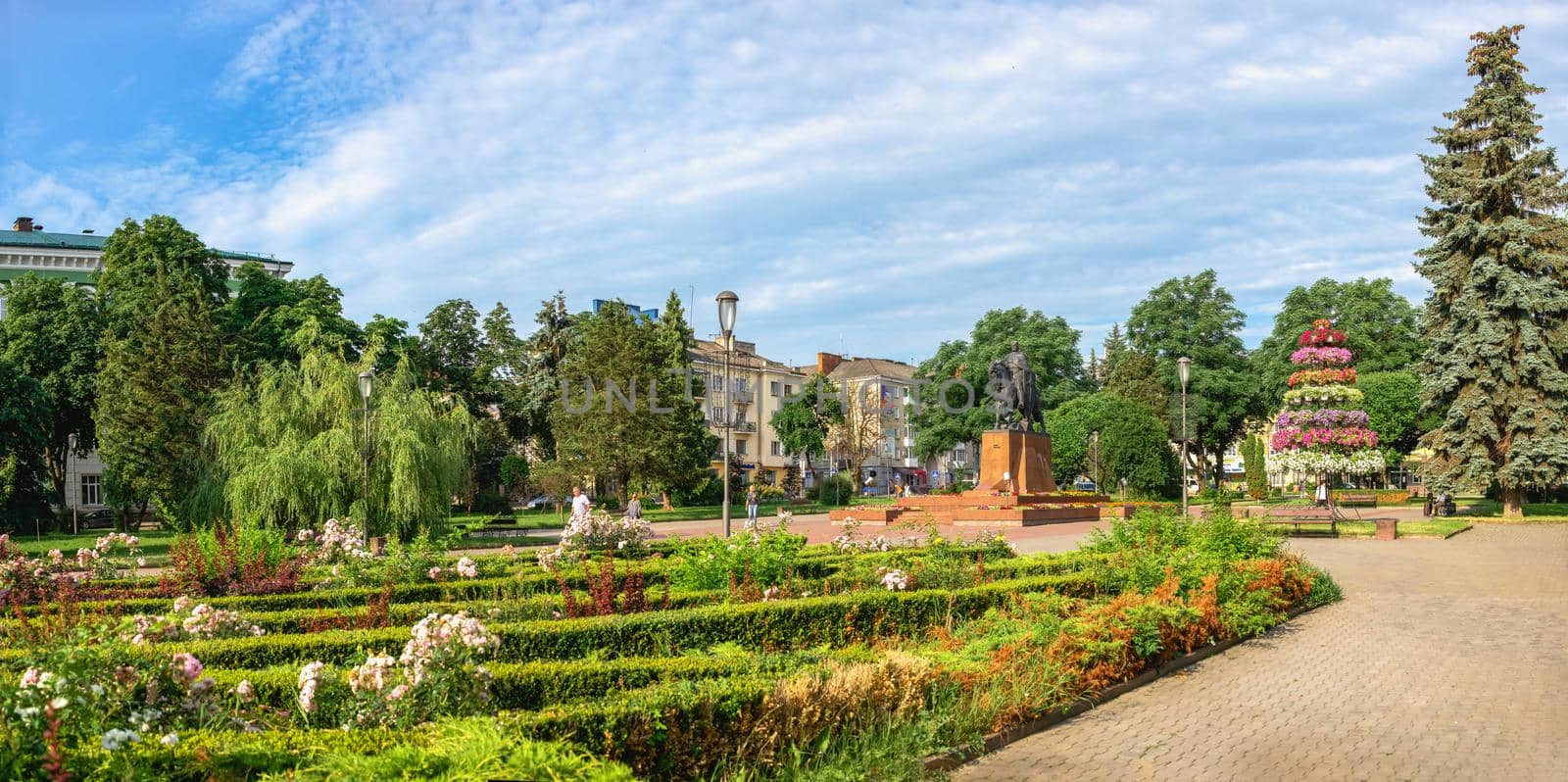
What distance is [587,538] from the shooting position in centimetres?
1644

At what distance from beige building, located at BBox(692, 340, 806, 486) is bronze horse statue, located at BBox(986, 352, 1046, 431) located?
Result: 3803cm

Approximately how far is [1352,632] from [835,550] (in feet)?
21.7

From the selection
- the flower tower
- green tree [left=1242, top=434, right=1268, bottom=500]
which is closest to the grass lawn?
the flower tower

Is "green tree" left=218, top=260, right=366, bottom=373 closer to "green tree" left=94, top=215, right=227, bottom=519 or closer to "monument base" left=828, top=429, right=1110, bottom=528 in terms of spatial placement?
"green tree" left=94, top=215, right=227, bottom=519

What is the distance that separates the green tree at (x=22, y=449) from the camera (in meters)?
29.6

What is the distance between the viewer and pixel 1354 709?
791 cm

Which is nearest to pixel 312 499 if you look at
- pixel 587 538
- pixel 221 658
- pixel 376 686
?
pixel 587 538

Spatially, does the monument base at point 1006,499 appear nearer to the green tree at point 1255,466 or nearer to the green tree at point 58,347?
the green tree at point 1255,466

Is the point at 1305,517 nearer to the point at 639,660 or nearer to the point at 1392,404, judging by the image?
the point at 639,660

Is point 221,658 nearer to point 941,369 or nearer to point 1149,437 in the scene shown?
point 1149,437

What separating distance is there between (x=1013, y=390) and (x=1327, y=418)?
10013 millimetres

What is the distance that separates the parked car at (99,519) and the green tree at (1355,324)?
52.7 metres

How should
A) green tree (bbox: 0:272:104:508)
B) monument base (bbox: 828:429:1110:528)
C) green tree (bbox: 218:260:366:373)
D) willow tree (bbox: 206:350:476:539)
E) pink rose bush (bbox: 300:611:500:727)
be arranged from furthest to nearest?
green tree (bbox: 0:272:104:508) → green tree (bbox: 218:260:366:373) → monument base (bbox: 828:429:1110:528) → willow tree (bbox: 206:350:476:539) → pink rose bush (bbox: 300:611:500:727)

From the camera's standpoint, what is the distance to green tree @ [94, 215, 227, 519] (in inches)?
1134
